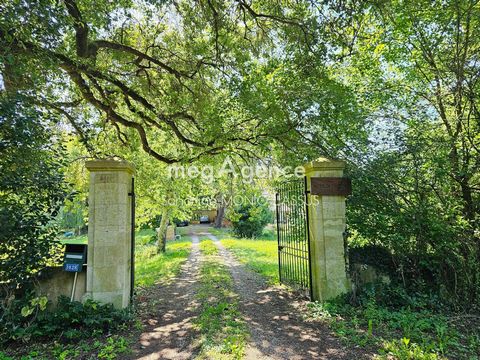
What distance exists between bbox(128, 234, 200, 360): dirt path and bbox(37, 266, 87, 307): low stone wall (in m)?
1.13

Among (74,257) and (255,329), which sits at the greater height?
(74,257)

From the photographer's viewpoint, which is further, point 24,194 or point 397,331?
point 24,194

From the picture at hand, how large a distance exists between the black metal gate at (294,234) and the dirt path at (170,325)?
2.21m

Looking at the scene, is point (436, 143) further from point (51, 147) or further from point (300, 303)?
point (51, 147)

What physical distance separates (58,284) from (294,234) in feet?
14.4

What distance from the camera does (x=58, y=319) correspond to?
164 inches

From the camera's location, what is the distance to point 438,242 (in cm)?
511

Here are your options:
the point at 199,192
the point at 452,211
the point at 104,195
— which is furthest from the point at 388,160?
the point at 199,192

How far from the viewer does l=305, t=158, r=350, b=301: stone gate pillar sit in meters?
5.21

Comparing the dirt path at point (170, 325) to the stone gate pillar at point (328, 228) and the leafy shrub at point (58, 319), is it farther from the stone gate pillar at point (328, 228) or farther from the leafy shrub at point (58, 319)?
the stone gate pillar at point (328, 228)

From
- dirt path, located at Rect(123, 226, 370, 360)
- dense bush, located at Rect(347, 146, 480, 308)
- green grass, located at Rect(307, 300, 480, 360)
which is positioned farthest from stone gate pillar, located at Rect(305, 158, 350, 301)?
dirt path, located at Rect(123, 226, 370, 360)

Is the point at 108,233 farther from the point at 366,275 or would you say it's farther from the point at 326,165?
the point at 366,275

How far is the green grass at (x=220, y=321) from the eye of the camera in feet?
11.6

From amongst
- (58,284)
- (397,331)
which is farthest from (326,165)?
(58,284)
